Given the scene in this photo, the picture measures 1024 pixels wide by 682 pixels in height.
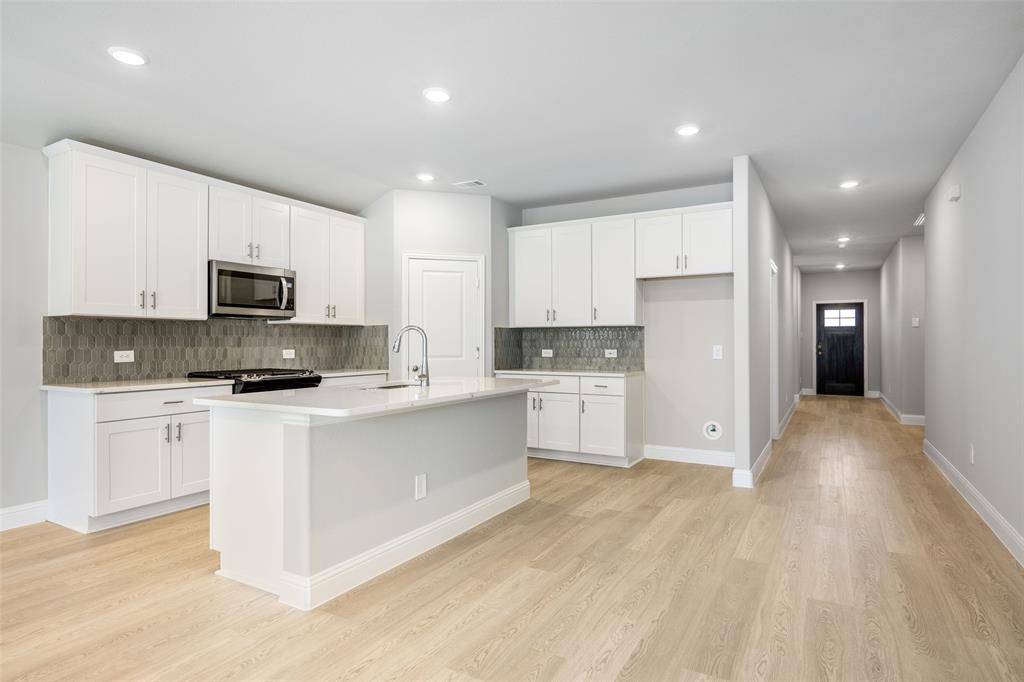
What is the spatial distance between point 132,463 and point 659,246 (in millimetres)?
4317

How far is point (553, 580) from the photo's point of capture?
110 inches

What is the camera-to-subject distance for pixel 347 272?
5473mm

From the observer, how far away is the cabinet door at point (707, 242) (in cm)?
495

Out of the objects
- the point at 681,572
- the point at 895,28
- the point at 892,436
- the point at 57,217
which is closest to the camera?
the point at 895,28

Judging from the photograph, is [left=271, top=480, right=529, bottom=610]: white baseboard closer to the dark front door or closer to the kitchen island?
the kitchen island

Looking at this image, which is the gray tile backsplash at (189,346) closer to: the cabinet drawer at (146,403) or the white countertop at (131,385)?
the white countertop at (131,385)

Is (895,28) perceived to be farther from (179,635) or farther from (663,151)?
(179,635)

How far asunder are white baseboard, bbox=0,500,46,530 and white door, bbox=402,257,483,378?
8.97 ft

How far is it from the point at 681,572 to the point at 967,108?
3319mm

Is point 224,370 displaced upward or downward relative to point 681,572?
upward

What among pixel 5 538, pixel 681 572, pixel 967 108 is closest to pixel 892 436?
pixel 967 108

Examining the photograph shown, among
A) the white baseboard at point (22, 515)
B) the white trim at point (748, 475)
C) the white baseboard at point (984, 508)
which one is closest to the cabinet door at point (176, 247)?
the white baseboard at point (22, 515)

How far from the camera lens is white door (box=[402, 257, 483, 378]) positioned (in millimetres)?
5453

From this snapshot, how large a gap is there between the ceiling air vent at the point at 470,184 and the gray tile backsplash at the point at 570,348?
1.40 m
